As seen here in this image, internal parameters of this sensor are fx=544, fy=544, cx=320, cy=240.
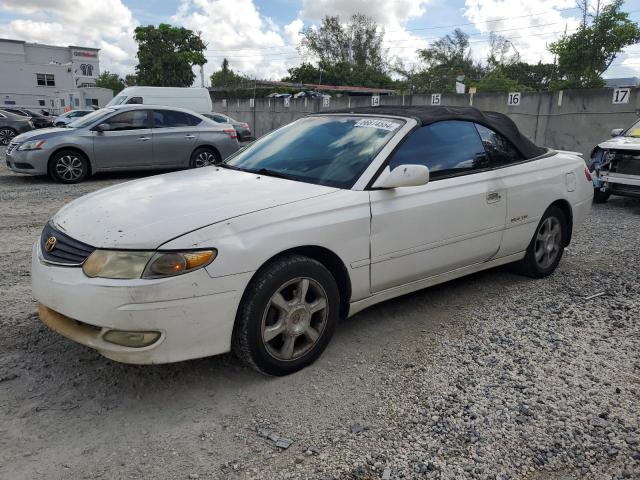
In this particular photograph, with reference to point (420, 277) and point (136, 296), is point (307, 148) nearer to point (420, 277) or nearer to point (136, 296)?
point (420, 277)

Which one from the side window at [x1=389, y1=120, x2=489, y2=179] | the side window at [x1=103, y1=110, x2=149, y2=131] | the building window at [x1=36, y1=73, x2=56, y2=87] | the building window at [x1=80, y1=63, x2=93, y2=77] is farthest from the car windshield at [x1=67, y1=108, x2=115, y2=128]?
the building window at [x1=80, y1=63, x2=93, y2=77]

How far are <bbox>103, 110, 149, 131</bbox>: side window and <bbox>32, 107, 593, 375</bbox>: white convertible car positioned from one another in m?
6.99

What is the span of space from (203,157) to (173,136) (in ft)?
2.60

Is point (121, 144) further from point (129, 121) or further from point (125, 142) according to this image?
point (129, 121)

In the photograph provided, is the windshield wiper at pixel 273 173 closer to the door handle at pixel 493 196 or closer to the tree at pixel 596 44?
the door handle at pixel 493 196

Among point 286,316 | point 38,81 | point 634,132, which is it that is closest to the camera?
point 286,316

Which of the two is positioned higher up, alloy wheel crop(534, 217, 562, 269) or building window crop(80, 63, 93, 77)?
building window crop(80, 63, 93, 77)

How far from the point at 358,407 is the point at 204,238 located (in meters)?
1.21

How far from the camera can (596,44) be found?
3403cm

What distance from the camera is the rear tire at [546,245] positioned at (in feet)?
15.8

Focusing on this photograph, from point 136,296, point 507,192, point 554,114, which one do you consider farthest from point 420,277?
point 554,114

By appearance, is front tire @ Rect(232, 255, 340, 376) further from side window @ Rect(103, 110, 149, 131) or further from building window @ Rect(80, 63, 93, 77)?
building window @ Rect(80, 63, 93, 77)

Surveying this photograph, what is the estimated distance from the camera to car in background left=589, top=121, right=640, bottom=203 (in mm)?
8633

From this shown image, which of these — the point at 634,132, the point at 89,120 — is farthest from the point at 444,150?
the point at 89,120
